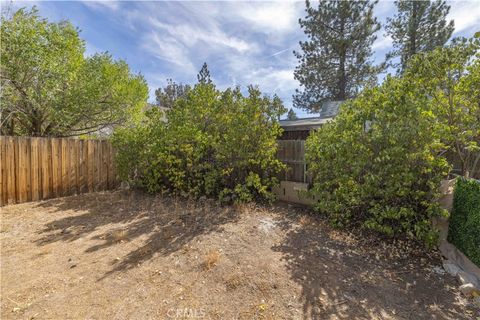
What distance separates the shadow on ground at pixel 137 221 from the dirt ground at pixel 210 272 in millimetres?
32

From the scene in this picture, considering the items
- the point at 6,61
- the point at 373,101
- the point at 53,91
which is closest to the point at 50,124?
the point at 53,91

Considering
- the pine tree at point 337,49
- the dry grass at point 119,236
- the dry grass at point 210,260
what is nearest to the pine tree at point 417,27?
the pine tree at point 337,49

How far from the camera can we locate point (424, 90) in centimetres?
415

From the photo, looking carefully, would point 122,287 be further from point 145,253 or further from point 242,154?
point 242,154

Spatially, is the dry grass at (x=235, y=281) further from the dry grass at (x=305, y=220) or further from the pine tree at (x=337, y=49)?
the pine tree at (x=337, y=49)

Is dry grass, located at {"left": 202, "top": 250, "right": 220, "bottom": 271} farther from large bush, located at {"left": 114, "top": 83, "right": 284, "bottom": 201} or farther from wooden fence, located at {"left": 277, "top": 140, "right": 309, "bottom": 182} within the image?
wooden fence, located at {"left": 277, "top": 140, "right": 309, "bottom": 182}

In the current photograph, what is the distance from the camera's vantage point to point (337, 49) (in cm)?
1428

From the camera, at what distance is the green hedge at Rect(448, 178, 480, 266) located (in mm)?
3129

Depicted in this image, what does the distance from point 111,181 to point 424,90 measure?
25.7ft

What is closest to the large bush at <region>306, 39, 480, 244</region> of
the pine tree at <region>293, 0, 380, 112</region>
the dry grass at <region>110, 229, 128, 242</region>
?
the dry grass at <region>110, 229, 128, 242</region>

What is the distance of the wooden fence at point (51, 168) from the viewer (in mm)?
5496

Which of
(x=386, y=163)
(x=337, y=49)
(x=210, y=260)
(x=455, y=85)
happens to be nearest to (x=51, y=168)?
(x=210, y=260)

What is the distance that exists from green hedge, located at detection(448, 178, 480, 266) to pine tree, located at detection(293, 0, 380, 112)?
10.7 m

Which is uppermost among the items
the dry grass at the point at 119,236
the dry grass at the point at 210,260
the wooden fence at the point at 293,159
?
the wooden fence at the point at 293,159
